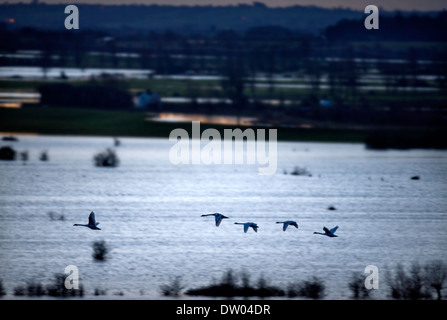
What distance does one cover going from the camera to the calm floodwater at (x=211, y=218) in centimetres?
1838

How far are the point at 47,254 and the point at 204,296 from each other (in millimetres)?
6655

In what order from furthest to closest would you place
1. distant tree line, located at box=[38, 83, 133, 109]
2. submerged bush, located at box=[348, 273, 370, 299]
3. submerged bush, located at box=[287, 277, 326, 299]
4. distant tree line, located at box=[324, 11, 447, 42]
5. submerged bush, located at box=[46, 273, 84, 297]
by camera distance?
distant tree line, located at box=[324, 11, 447, 42] < distant tree line, located at box=[38, 83, 133, 109] < submerged bush, located at box=[348, 273, 370, 299] < submerged bush, located at box=[287, 277, 326, 299] < submerged bush, located at box=[46, 273, 84, 297]

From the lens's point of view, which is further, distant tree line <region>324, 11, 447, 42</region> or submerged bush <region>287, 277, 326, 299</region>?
distant tree line <region>324, 11, 447, 42</region>

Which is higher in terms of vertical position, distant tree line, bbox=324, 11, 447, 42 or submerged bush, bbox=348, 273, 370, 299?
distant tree line, bbox=324, 11, 447, 42

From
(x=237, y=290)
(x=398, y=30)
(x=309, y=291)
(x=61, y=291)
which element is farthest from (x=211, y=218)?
(x=398, y=30)

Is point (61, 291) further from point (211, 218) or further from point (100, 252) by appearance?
point (211, 218)

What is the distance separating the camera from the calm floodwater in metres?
18.4

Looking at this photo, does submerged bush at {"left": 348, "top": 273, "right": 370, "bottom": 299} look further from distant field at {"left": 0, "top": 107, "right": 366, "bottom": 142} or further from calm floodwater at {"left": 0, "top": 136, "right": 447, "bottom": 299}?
distant field at {"left": 0, "top": 107, "right": 366, "bottom": 142}

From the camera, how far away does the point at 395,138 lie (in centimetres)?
5431

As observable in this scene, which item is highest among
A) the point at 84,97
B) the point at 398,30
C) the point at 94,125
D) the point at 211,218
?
the point at 398,30

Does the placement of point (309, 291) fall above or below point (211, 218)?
below

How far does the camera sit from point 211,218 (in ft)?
86.2

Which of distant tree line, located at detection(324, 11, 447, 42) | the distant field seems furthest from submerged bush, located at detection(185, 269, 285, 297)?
distant tree line, located at detection(324, 11, 447, 42)
